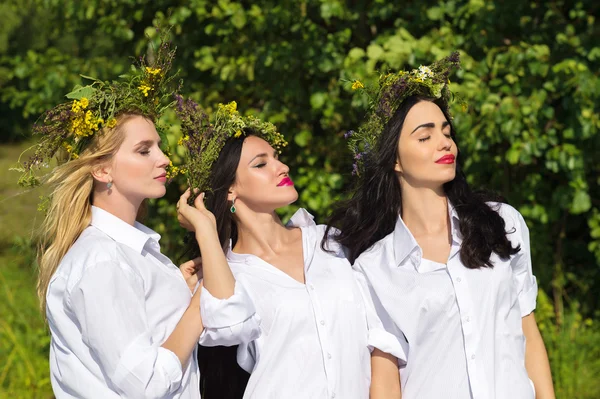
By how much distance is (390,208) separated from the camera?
381cm

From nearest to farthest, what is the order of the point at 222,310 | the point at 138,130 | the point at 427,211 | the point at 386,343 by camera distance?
1. the point at 222,310
2. the point at 138,130
3. the point at 386,343
4. the point at 427,211

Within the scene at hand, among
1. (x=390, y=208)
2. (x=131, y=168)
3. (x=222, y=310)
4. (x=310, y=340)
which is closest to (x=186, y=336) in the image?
(x=222, y=310)

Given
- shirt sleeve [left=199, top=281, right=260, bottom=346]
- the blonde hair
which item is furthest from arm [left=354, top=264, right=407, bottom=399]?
the blonde hair

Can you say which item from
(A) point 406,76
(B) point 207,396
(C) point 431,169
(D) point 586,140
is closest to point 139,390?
(B) point 207,396

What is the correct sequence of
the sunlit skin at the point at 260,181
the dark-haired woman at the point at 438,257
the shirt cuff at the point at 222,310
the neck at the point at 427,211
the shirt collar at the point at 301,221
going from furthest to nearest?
the shirt collar at the point at 301,221 < the sunlit skin at the point at 260,181 < the neck at the point at 427,211 < the dark-haired woman at the point at 438,257 < the shirt cuff at the point at 222,310

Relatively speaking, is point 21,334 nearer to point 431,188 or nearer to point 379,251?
point 379,251

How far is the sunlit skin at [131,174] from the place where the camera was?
10.9ft

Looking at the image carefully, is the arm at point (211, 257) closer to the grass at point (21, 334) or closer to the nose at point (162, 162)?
the nose at point (162, 162)

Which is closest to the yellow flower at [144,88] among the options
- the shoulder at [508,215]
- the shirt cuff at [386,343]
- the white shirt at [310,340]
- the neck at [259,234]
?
the neck at [259,234]

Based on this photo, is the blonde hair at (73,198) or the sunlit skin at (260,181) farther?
the sunlit skin at (260,181)

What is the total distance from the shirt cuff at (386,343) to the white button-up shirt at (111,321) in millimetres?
732

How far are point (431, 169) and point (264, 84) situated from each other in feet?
8.59

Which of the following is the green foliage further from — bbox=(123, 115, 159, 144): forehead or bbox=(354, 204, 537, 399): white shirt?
bbox=(123, 115, 159, 144): forehead

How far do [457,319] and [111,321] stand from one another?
1.29 meters
